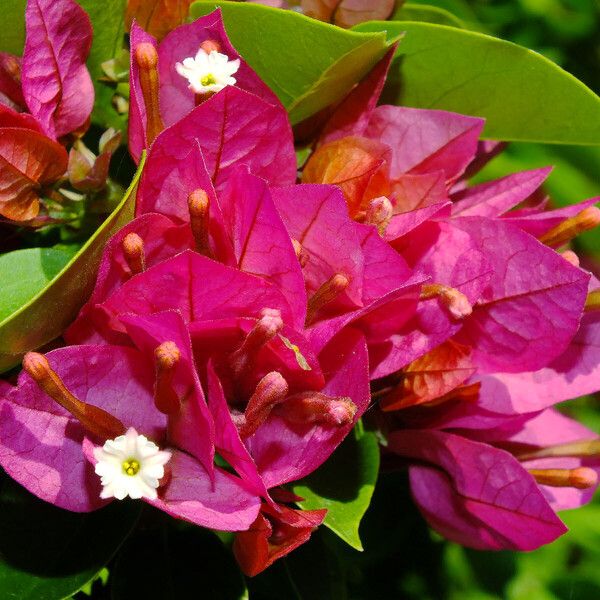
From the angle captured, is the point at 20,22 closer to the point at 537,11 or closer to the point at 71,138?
the point at 71,138

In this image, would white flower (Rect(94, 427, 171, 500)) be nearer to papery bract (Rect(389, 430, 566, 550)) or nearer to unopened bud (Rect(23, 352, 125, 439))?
unopened bud (Rect(23, 352, 125, 439))

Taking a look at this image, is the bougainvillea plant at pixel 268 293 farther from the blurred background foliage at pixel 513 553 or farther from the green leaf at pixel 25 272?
the blurred background foliage at pixel 513 553

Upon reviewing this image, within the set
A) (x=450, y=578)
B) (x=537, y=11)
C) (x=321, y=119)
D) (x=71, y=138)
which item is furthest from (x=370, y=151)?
(x=537, y=11)

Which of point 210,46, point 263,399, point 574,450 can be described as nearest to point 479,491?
point 574,450

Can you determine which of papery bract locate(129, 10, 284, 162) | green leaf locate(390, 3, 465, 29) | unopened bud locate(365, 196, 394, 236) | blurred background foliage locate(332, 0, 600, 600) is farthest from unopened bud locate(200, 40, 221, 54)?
blurred background foliage locate(332, 0, 600, 600)

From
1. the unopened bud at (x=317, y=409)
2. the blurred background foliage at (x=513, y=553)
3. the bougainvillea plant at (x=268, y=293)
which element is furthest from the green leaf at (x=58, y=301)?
the blurred background foliage at (x=513, y=553)
